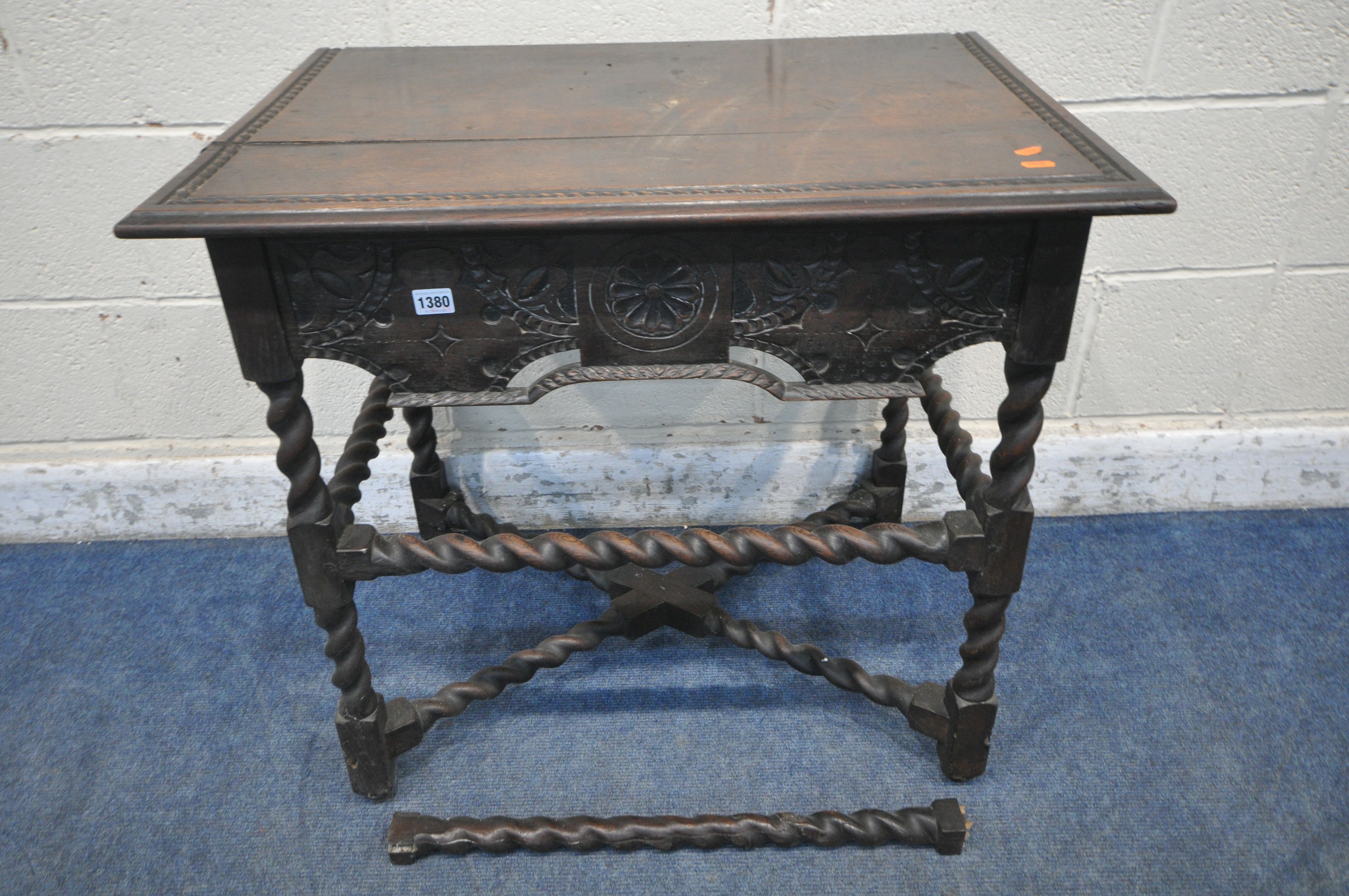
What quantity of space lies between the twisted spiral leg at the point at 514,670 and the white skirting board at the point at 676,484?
0.43m

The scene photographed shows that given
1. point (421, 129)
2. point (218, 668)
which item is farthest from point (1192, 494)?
point (218, 668)

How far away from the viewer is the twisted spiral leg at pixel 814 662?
133cm

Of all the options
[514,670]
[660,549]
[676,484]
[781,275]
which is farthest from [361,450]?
[781,275]

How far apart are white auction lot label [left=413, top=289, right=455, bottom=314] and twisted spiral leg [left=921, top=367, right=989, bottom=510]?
1.89 feet

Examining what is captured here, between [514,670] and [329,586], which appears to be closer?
[329,586]

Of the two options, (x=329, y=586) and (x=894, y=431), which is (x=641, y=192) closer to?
(x=329, y=586)

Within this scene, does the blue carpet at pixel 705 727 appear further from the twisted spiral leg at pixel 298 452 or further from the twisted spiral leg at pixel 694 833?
the twisted spiral leg at pixel 298 452

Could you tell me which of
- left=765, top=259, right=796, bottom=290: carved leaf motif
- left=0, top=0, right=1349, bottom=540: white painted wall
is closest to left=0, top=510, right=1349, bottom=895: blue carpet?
left=0, top=0, right=1349, bottom=540: white painted wall

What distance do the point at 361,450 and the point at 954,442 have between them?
89cm

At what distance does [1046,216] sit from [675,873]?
0.92 meters

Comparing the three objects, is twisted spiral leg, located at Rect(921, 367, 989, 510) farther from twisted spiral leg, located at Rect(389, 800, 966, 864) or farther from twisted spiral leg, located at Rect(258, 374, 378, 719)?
twisted spiral leg, located at Rect(258, 374, 378, 719)

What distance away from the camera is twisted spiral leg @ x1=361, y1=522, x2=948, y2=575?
112 centimetres

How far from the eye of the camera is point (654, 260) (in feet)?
3.13

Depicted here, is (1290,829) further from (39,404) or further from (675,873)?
(39,404)
